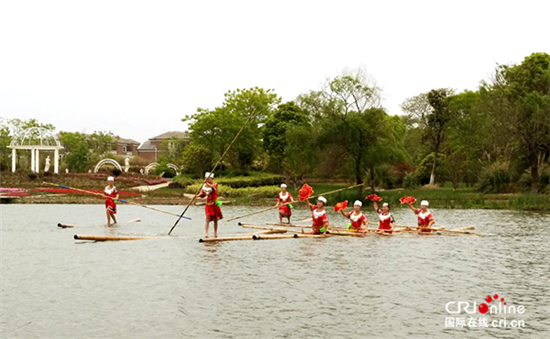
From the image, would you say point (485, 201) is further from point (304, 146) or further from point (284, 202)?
point (284, 202)

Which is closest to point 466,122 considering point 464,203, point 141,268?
point 464,203

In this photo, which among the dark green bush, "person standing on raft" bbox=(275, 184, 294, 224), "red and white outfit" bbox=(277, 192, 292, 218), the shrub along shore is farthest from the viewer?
the dark green bush

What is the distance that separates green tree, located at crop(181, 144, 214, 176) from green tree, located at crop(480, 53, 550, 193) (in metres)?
35.4

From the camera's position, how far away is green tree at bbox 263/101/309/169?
75625 millimetres

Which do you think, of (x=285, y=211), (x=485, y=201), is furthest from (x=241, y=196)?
(x=285, y=211)

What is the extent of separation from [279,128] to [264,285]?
6106 centimetres

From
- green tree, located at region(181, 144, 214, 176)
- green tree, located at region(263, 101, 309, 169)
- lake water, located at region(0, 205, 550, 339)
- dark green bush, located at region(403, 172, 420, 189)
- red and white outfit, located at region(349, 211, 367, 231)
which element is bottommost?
lake water, located at region(0, 205, 550, 339)

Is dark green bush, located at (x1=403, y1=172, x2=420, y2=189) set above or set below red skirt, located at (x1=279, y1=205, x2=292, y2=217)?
above

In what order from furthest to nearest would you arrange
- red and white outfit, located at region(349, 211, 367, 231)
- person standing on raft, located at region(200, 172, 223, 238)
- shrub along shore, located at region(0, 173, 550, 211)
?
shrub along shore, located at region(0, 173, 550, 211), red and white outfit, located at region(349, 211, 367, 231), person standing on raft, located at region(200, 172, 223, 238)

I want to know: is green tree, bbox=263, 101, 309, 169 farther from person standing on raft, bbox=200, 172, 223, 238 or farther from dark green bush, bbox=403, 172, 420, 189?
person standing on raft, bbox=200, 172, 223, 238

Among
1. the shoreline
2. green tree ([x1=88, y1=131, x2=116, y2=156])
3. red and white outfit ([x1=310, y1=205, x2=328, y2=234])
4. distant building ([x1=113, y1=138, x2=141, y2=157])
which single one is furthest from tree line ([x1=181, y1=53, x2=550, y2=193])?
A: distant building ([x1=113, y1=138, x2=141, y2=157])

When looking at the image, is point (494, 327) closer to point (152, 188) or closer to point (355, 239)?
point (355, 239)

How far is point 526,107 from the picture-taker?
5188 centimetres

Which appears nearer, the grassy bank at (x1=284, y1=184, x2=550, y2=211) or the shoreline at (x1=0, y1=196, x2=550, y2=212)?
the grassy bank at (x1=284, y1=184, x2=550, y2=211)
